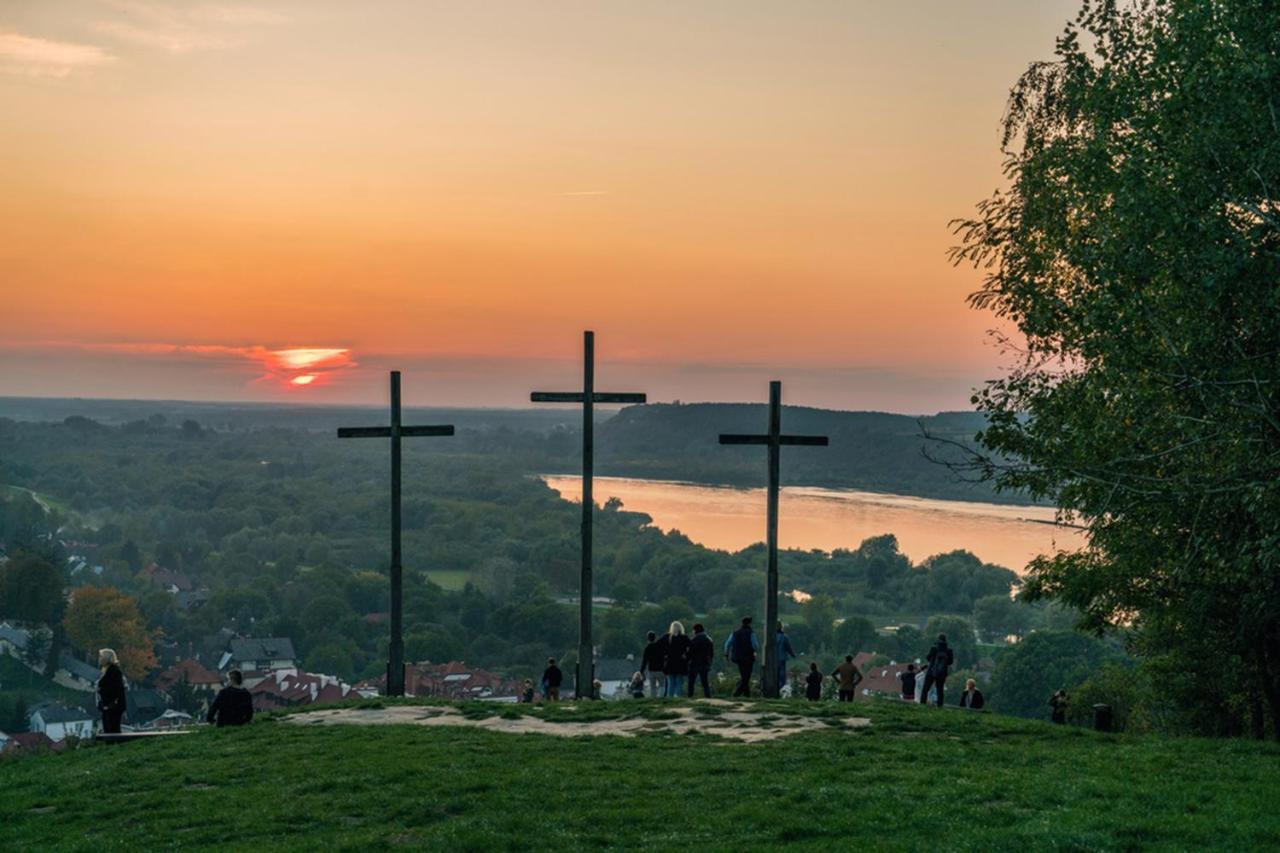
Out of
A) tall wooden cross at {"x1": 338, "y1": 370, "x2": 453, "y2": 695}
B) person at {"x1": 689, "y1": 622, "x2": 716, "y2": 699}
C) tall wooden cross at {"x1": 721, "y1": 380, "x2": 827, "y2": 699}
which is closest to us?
tall wooden cross at {"x1": 721, "y1": 380, "x2": 827, "y2": 699}

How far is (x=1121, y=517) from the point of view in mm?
17312

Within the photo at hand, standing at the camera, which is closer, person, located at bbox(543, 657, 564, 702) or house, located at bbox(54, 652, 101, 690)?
person, located at bbox(543, 657, 564, 702)

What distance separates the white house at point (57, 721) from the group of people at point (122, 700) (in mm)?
59137

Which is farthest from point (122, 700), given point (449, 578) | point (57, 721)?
point (449, 578)

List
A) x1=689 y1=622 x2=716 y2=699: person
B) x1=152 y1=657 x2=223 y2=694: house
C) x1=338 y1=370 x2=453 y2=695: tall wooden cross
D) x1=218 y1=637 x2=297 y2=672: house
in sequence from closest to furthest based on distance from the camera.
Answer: x1=689 y1=622 x2=716 y2=699: person → x1=338 y1=370 x2=453 y2=695: tall wooden cross → x1=152 y1=657 x2=223 y2=694: house → x1=218 y1=637 x2=297 y2=672: house

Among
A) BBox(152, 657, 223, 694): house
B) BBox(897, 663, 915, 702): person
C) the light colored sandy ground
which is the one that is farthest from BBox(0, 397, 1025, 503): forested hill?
the light colored sandy ground

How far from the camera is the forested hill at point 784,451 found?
99875 millimetres

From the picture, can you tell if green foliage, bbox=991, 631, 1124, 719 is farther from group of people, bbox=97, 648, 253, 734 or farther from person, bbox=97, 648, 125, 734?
person, bbox=97, 648, 125, 734

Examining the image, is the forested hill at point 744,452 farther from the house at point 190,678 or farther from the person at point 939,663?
the person at point 939,663

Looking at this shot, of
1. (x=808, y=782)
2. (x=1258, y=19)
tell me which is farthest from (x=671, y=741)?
(x=1258, y=19)

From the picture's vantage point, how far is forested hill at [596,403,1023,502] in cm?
9988

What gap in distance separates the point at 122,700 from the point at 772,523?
10.8 m

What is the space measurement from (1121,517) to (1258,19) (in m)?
7.10

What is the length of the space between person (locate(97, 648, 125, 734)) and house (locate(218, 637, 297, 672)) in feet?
241
